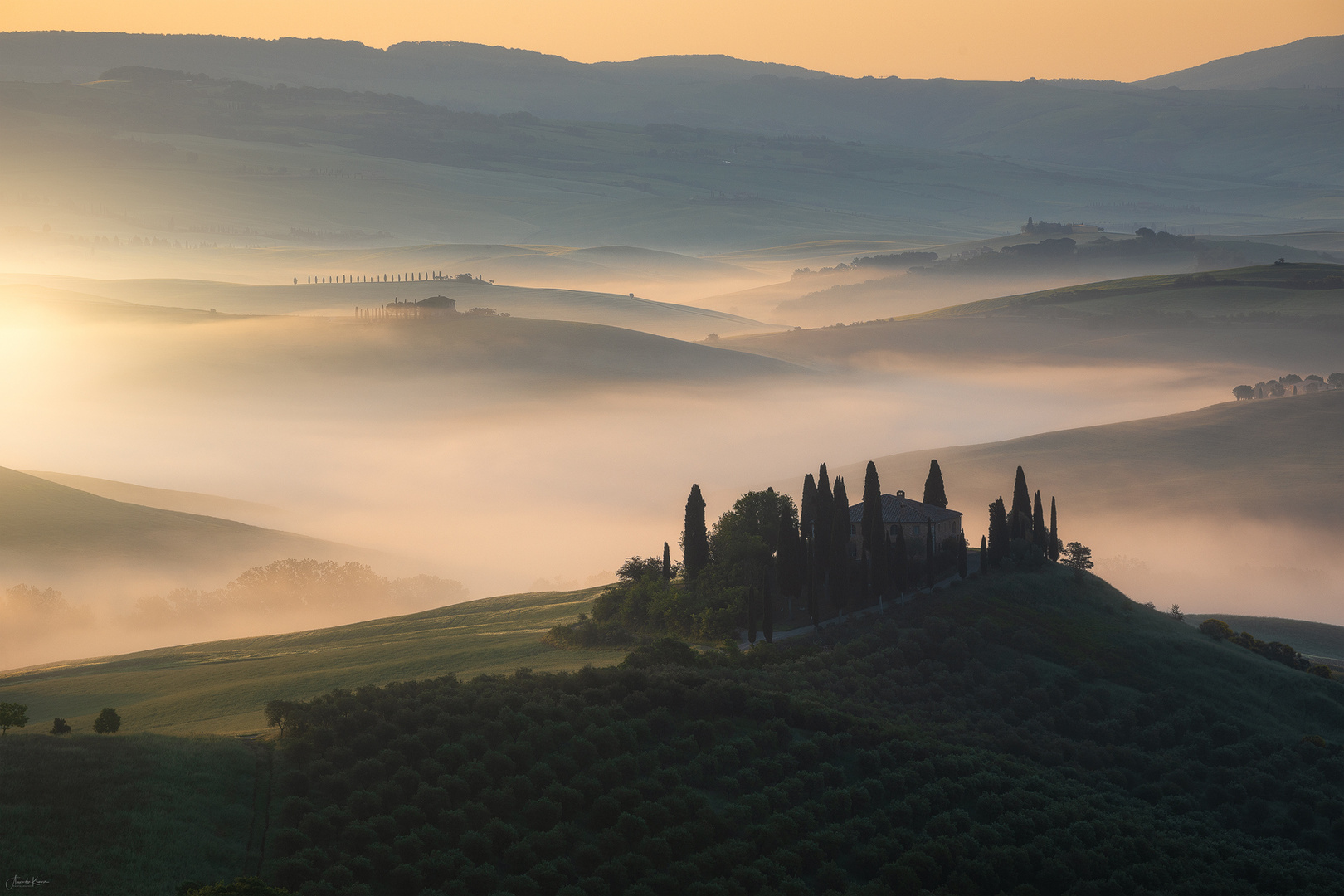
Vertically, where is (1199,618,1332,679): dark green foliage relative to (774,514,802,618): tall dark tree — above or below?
below

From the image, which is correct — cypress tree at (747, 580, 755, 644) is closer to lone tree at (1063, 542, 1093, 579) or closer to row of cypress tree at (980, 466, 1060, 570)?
row of cypress tree at (980, 466, 1060, 570)

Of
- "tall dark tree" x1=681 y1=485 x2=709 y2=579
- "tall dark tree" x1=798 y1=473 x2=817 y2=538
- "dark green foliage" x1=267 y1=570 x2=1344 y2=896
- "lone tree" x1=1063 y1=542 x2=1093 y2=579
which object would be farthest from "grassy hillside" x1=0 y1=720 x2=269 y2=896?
"lone tree" x1=1063 y1=542 x2=1093 y2=579

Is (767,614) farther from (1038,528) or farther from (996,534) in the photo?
(1038,528)

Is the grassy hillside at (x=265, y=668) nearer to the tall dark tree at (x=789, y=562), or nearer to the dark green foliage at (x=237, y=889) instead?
the tall dark tree at (x=789, y=562)

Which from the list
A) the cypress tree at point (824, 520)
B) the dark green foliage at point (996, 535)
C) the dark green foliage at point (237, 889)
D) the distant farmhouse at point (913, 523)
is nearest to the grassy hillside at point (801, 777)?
the dark green foliage at point (237, 889)

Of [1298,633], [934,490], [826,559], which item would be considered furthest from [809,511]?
[1298,633]
